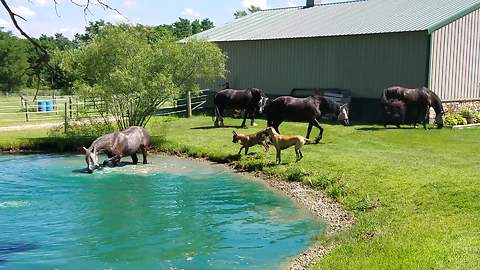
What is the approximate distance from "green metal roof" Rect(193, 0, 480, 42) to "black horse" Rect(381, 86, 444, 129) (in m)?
2.62

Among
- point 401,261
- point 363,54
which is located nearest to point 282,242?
A: point 401,261

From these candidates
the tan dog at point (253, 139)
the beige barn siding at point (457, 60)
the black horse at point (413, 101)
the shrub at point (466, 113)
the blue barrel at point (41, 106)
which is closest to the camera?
the tan dog at point (253, 139)

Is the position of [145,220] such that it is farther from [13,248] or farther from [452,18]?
[452,18]

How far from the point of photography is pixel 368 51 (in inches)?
1048

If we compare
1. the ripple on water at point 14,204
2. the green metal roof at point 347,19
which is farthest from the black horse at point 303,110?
the ripple on water at point 14,204

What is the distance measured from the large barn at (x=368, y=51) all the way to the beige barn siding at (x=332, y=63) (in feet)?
0.14

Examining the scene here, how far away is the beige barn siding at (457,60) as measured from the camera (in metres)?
25.0

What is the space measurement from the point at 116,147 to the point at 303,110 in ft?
21.2

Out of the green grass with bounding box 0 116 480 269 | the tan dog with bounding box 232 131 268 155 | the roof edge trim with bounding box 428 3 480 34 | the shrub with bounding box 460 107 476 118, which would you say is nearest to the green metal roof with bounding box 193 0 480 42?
the roof edge trim with bounding box 428 3 480 34

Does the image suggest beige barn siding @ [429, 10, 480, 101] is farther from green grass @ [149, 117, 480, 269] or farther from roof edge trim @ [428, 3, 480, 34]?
green grass @ [149, 117, 480, 269]

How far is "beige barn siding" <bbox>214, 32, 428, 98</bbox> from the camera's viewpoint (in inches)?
995

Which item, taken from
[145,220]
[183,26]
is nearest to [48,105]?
[145,220]

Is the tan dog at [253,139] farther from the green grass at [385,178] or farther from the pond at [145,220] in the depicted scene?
the pond at [145,220]

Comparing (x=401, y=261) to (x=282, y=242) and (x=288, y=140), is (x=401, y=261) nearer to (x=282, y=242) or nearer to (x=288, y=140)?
(x=282, y=242)
